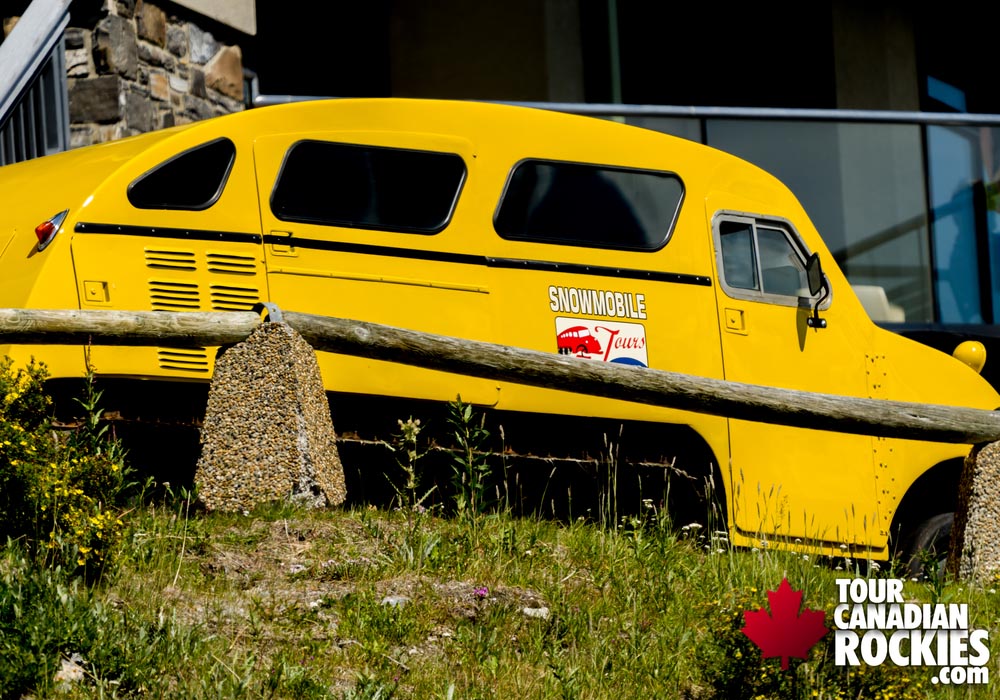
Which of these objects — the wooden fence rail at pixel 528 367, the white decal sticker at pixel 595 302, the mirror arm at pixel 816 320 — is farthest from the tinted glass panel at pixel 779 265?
the wooden fence rail at pixel 528 367

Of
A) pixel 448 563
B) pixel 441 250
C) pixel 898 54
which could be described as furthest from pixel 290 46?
pixel 448 563

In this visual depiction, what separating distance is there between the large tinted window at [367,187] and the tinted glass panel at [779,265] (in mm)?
2031

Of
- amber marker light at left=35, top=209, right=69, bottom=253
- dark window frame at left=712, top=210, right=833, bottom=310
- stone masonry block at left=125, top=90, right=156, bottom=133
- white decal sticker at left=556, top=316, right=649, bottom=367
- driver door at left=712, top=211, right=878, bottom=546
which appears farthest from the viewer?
stone masonry block at left=125, top=90, right=156, bottom=133

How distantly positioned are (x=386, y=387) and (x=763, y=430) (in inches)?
90.5

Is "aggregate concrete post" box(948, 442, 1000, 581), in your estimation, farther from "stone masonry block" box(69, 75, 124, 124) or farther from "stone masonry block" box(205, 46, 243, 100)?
"stone masonry block" box(205, 46, 243, 100)

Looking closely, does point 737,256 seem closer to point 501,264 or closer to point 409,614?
point 501,264

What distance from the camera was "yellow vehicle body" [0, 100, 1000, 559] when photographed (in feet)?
21.6

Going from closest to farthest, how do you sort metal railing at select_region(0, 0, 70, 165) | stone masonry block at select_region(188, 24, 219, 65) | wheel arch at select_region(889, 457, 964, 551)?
wheel arch at select_region(889, 457, 964, 551) → metal railing at select_region(0, 0, 70, 165) → stone masonry block at select_region(188, 24, 219, 65)

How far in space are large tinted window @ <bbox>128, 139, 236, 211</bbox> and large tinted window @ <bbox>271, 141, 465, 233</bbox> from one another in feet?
1.00

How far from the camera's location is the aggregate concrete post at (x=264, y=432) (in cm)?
587

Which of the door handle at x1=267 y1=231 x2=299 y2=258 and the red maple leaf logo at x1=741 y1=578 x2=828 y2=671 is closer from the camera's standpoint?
the red maple leaf logo at x1=741 y1=578 x2=828 y2=671

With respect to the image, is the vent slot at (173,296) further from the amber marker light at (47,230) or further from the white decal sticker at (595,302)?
the white decal sticker at (595,302)

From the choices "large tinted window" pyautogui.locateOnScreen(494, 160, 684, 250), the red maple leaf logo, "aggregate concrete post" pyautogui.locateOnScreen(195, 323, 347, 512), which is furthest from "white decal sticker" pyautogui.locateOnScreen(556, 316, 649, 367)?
the red maple leaf logo

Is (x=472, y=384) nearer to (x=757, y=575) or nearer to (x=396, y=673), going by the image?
(x=757, y=575)
